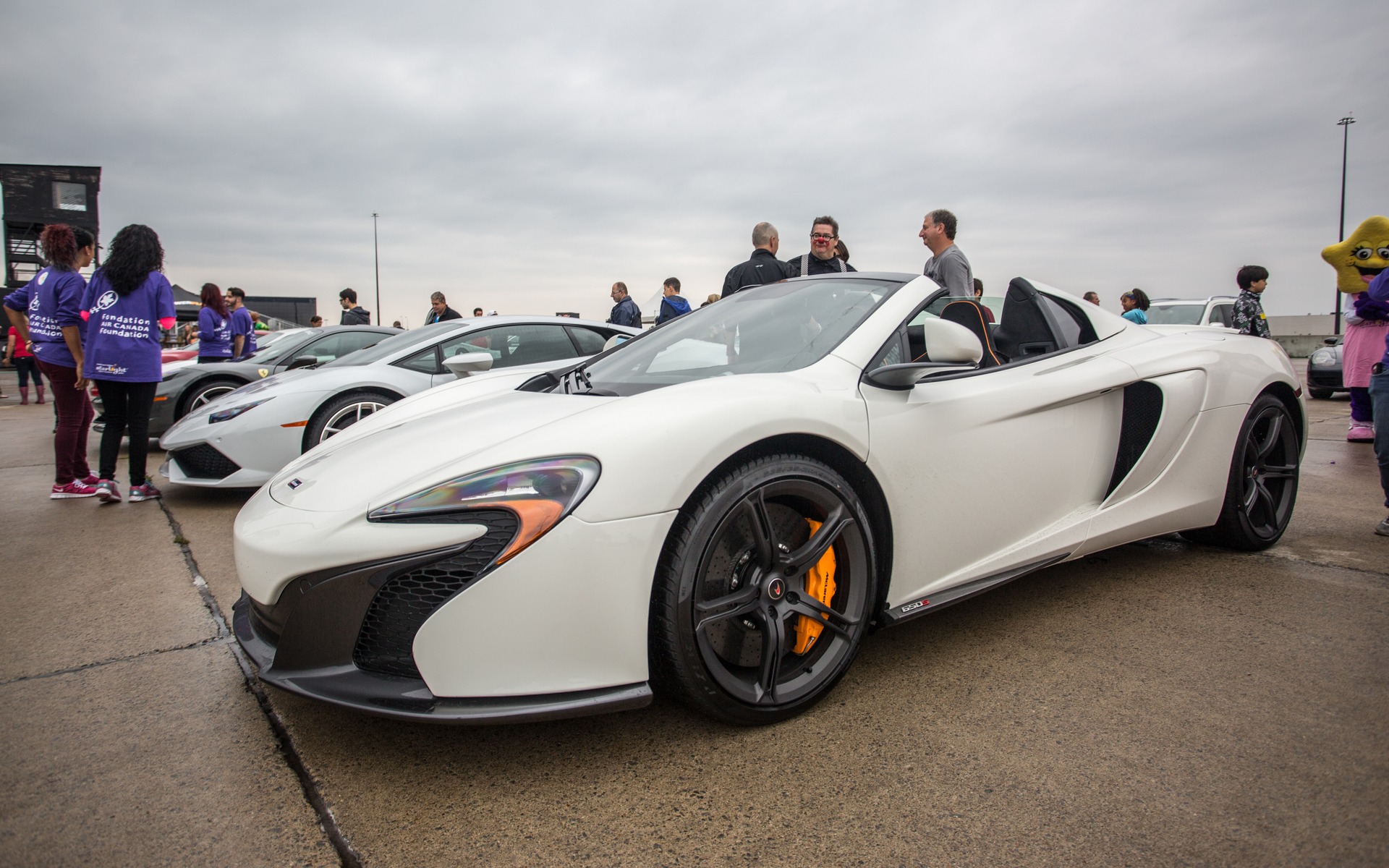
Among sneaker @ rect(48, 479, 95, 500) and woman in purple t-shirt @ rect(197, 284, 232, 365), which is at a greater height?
woman in purple t-shirt @ rect(197, 284, 232, 365)

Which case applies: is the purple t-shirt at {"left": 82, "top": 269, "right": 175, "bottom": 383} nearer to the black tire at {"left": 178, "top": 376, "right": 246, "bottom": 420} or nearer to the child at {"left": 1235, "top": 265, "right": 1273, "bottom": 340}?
the black tire at {"left": 178, "top": 376, "right": 246, "bottom": 420}

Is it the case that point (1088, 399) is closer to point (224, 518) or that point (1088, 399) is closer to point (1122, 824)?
point (1122, 824)

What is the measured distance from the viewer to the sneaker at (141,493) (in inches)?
186

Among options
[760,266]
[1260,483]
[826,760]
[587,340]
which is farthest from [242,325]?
[1260,483]

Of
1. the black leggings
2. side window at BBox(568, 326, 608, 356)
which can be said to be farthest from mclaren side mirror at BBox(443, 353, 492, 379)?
the black leggings

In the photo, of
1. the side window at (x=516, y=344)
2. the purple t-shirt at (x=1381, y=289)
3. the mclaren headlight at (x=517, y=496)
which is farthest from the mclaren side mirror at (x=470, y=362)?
the purple t-shirt at (x=1381, y=289)

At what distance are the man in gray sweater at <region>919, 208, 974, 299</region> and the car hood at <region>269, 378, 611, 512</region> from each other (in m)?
3.07

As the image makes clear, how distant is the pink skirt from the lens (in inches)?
221

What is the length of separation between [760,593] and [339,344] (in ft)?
24.4

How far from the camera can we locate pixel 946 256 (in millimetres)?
4664

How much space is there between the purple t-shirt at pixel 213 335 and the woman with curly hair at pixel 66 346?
228 centimetres

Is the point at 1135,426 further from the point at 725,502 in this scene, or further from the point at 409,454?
the point at 409,454

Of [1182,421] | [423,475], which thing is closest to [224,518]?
[423,475]

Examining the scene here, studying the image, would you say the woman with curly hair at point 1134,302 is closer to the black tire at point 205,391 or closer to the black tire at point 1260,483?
the black tire at point 1260,483
